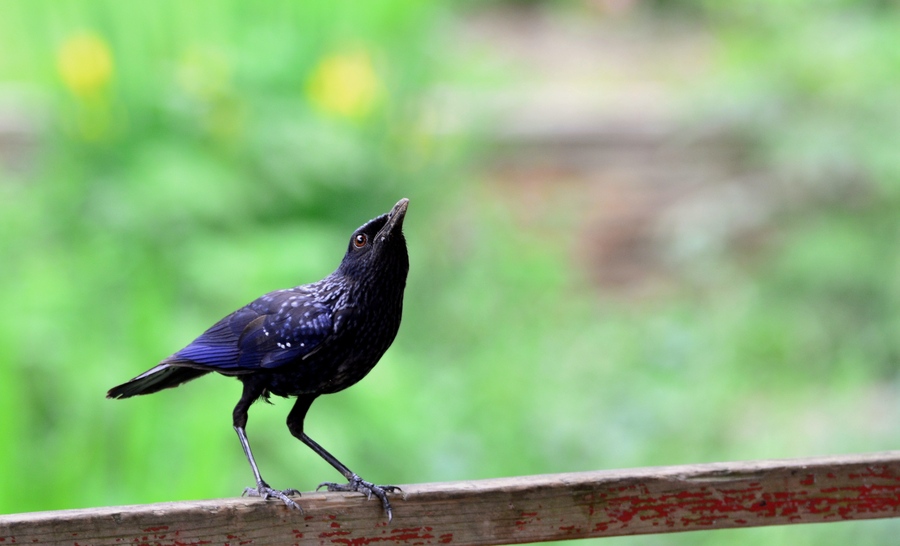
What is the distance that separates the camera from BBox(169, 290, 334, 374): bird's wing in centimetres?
166

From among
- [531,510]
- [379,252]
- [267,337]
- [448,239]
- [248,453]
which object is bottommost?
[448,239]

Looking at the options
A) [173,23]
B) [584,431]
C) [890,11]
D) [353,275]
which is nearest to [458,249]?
[584,431]

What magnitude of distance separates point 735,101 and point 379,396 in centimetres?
292

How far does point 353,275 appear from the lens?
5.49 ft

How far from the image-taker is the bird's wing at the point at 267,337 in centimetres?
166

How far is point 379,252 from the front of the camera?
1620mm

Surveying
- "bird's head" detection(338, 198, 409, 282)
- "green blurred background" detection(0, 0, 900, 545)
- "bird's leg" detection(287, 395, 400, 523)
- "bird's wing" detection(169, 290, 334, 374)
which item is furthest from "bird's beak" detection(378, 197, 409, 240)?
"green blurred background" detection(0, 0, 900, 545)

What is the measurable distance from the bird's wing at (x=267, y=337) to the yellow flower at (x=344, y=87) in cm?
251

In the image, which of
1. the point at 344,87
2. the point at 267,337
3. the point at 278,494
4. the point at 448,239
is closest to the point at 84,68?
the point at 344,87

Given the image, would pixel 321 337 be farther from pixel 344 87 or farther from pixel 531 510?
pixel 344 87

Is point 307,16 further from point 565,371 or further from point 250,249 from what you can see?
point 565,371

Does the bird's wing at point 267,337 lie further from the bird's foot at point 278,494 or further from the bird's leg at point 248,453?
the bird's foot at point 278,494

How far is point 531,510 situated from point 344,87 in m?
2.69

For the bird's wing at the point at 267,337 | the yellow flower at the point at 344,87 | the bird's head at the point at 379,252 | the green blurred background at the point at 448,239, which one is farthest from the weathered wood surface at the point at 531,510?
the yellow flower at the point at 344,87
